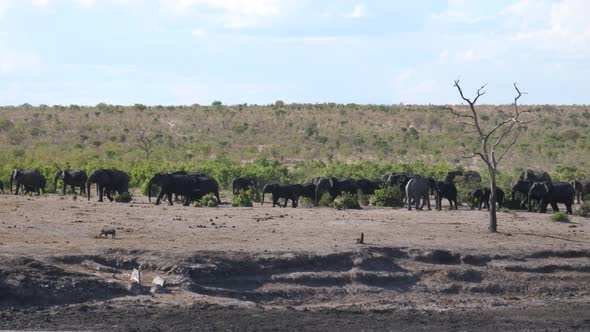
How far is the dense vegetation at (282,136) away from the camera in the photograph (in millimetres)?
59044

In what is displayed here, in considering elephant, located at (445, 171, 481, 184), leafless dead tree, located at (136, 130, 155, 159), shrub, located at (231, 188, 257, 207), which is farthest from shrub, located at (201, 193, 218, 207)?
leafless dead tree, located at (136, 130, 155, 159)

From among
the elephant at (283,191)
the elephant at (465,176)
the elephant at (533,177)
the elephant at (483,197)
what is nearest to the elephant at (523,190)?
the elephant at (483,197)

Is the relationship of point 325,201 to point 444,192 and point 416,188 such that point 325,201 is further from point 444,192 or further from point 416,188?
point 444,192

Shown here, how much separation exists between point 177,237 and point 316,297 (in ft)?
15.1

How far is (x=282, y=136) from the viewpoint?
78.8 metres

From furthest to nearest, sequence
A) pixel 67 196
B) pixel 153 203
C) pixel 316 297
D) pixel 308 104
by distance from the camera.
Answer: pixel 308 104
pixel 67 196
pixel 153 203
pixel 316 297

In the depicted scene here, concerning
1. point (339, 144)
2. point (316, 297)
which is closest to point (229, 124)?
point (339, 144)

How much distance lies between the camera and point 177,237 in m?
21.4

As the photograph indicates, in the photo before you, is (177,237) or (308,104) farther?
(308,104)

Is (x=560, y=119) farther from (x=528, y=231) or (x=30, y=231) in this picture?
(x=30, y=231)

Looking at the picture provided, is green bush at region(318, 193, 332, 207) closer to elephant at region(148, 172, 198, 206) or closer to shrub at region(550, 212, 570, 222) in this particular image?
elephant at region(148, 172, 198, 206)

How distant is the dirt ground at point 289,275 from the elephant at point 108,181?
6.07 metres

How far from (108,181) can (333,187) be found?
7286 millimetres

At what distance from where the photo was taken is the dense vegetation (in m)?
59.0
